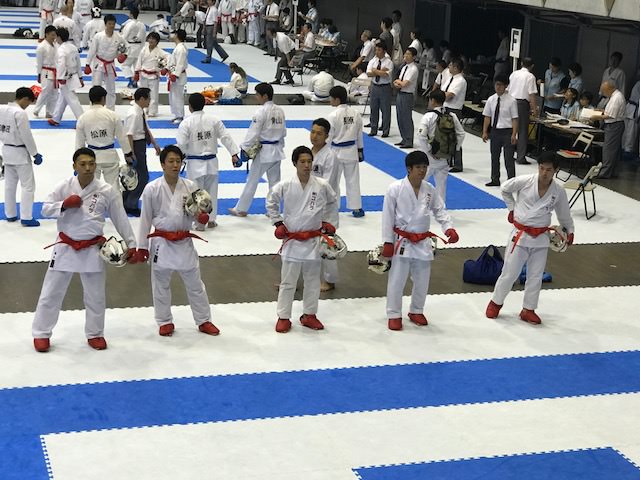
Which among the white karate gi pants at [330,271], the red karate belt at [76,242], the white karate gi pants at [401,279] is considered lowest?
the white karate gi pants at [330,271]

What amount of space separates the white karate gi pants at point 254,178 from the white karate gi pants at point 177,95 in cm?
680

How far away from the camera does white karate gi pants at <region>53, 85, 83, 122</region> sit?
62.7ft

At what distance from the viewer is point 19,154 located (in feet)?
41.7

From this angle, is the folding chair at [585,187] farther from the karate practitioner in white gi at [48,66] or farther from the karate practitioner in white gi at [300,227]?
the karate practitioner in white gi at [48,66]

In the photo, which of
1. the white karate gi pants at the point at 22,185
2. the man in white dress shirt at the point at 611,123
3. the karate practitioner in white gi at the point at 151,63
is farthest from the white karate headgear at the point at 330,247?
the karate practitioner in white gi at the point at 151,63

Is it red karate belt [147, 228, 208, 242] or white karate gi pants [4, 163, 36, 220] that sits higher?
red karate belt [147, 228, 208, 242]

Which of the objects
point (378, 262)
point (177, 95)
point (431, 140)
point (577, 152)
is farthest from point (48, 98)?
point (378, 262)

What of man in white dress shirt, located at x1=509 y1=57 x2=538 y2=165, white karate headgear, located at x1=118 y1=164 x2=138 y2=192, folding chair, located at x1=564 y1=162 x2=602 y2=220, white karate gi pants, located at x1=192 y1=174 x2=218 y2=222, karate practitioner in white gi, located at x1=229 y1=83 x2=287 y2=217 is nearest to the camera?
white karate headgear, located at x1=118 y1=164 x2=138 y2=192

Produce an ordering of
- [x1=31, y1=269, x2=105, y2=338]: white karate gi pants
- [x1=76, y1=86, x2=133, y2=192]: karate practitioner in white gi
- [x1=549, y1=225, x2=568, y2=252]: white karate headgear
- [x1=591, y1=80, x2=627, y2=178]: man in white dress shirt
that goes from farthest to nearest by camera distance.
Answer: [x1=591, y1=80, x2=627, y2=178]: man in white dress shirt
[x1=76, y1=86, x2=133, y2=192]: karate practitioner in white gi
[x1=549, y1=225, x2=568, y2=252]: white karate headgear
[x1=31, y1=269, x2=105, y2=338]: white karate gi pants

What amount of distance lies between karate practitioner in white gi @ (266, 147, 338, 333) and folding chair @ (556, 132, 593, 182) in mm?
7640

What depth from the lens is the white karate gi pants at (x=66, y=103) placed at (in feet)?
62.7

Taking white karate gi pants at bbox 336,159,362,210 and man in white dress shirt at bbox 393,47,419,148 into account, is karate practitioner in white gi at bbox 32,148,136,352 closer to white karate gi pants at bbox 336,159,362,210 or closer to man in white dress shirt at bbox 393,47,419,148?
white karate gi pants at bbox 336,159,362,210

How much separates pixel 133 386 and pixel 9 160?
532cm

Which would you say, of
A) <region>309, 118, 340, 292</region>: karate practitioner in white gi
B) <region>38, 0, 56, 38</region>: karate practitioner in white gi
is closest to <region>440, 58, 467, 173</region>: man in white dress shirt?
<region>309, 118, 340, 292</region>: karate practitioner in white gi
